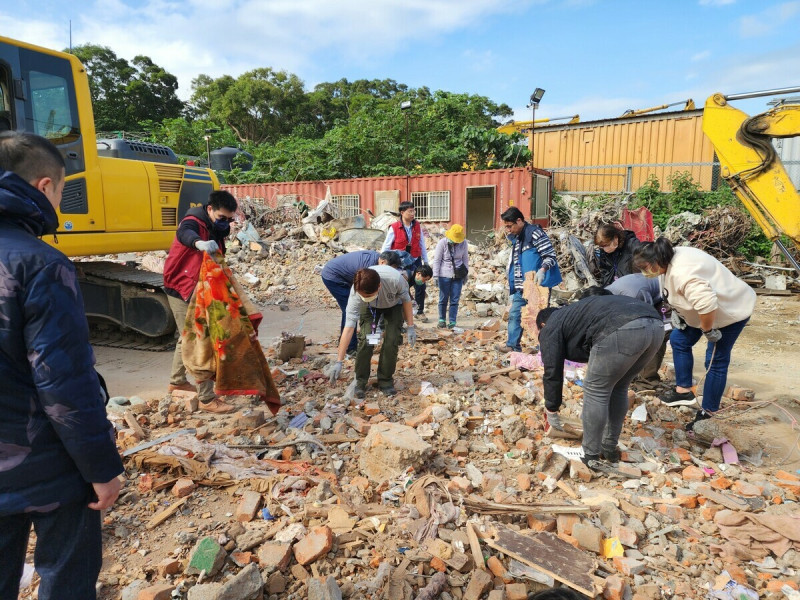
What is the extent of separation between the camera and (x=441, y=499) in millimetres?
3033

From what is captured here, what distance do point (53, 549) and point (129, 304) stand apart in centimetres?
537

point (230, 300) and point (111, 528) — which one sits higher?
point (230, 300)

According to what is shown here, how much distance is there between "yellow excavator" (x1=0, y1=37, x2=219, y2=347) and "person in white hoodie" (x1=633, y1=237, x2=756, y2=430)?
466cm

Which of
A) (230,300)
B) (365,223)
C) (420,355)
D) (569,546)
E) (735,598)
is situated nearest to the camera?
(735,598)

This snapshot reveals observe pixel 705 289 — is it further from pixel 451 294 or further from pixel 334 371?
pixel 451 294

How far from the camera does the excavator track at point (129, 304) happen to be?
20.4 feet

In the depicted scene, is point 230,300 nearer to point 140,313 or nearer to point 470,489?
point 470,489

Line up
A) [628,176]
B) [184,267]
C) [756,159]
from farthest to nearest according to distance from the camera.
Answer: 1. [628,176]
2. [756,159]
3. [184,267]

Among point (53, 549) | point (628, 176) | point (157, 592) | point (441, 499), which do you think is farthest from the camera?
point (628, 176)

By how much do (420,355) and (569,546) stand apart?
342cm

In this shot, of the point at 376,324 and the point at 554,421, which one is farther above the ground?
the point at 376,324

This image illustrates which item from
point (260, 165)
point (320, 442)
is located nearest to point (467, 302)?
point (320, 442)

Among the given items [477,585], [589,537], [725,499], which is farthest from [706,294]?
[477,585]

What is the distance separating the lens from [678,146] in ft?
53.1
